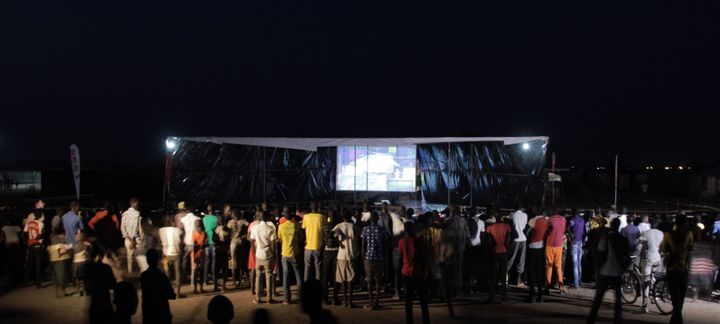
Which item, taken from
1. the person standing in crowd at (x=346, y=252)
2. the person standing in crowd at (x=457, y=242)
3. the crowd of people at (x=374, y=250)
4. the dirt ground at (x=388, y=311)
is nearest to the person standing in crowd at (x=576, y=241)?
the crowd of people at (x=374, y=250)

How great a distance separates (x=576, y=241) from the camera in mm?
12117

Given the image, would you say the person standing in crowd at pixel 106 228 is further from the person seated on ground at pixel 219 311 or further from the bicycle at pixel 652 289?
the bicycle at pixel 652 289

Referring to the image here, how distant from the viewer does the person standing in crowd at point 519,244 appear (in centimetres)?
1136

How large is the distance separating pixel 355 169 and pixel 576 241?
367 inches

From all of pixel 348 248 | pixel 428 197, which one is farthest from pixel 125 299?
pixel 428 197

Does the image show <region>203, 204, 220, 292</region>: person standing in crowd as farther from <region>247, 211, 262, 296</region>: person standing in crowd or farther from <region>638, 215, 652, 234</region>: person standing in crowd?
<region>638, 215, 652, 234</region>: person standing in crowd

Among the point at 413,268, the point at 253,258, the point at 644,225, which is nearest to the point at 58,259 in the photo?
the point at 253,258

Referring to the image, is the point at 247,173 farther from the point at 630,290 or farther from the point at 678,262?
the point at 678,262

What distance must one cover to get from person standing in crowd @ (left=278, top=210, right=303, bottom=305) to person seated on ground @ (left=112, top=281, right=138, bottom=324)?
5.07 m

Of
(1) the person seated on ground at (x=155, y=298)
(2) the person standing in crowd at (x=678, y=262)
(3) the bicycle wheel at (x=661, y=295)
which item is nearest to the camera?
(1) the person seated on ground at (x=155, y=298)

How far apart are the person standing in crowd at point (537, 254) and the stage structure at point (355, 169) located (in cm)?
538

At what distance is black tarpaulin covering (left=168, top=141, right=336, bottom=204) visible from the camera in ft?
59.8

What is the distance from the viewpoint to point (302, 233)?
1074cm

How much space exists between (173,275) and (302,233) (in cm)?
300
